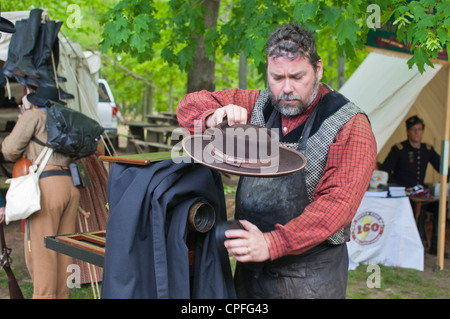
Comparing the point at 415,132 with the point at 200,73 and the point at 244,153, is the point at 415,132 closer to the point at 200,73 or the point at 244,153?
the point at 200,73

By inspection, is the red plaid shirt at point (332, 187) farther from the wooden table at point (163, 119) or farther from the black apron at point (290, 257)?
the wooden table at point (163, 119)

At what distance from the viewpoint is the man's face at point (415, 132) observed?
6336mm

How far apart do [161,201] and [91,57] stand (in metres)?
6.84

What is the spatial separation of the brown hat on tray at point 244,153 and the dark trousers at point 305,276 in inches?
17.9

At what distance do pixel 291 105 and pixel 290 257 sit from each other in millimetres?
626

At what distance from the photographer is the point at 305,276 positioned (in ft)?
6.16

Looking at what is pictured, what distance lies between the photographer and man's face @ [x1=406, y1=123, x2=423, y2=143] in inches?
249

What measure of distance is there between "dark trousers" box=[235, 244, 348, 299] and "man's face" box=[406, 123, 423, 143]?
4.95m

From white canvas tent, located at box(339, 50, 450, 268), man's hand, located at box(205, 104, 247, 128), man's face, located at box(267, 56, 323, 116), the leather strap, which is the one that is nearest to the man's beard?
man's face, located at box(267, 56, 323, 116)

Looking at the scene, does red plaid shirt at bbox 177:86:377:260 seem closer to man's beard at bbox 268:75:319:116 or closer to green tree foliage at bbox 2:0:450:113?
man's beard at bbox 268:75:319:116

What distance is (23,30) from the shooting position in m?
4.49

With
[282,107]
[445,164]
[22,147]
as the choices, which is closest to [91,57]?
[22,147]

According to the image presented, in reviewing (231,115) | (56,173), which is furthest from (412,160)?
(231,115)
